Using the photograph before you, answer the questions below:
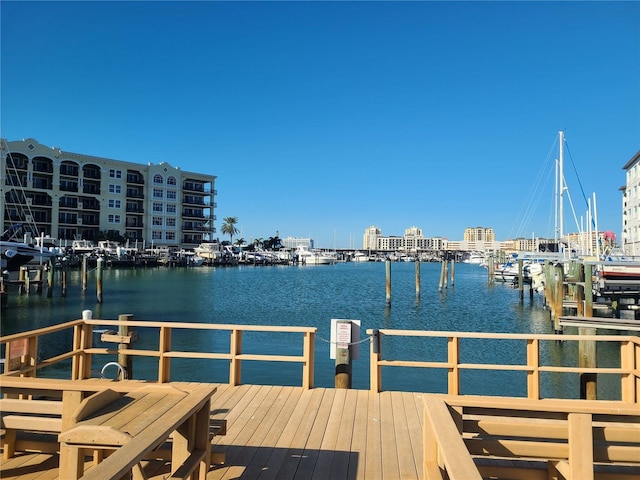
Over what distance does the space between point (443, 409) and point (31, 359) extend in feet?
20.3

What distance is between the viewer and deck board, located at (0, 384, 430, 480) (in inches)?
181

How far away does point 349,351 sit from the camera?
26.6 feet

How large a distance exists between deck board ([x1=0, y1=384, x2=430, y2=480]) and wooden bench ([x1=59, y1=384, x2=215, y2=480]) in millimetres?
678

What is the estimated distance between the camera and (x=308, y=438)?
5.61 m

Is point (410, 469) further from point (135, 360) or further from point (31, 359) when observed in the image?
point (135, 360)

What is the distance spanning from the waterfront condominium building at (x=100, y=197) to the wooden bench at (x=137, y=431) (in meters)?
71.8

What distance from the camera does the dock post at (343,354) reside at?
316 inches

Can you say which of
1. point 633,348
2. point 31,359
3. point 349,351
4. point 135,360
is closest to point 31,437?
point 31,359

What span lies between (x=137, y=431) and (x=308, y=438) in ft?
10.3

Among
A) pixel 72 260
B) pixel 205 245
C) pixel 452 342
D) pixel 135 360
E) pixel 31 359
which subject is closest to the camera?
pixel 31 359

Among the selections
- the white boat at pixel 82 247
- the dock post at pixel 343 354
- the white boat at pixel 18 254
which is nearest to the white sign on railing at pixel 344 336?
the dock post at pixel 343 354

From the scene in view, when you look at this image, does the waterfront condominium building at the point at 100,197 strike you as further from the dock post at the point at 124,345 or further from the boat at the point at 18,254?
the dock post at the point at 124,345

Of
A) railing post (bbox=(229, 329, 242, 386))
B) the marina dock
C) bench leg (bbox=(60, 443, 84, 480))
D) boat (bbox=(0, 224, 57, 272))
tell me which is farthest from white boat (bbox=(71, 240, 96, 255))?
bench leg (bbox=(60, 443, 84, 480))

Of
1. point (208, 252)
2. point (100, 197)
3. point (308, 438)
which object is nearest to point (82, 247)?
point (100, 197)
